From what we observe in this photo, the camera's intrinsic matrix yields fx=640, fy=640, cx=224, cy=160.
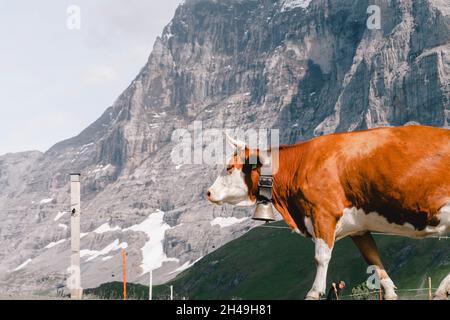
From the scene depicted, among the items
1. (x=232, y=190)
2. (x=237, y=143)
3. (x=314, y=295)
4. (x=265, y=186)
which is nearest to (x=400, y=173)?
(x=314, y=295)

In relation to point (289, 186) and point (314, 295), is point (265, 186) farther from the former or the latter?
point (314, 295)

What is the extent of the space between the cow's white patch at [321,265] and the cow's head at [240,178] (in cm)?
186

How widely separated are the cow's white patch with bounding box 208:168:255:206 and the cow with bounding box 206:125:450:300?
2.65 ft

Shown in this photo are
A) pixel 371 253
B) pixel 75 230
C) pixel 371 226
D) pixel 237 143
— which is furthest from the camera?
pixel 75 230

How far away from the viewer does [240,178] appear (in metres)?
10.6

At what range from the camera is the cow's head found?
10445 mm

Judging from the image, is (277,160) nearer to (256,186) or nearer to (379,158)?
(256,186)

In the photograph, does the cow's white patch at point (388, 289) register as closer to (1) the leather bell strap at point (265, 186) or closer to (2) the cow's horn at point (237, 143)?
(1) the leather bell strap at point (265, 186)

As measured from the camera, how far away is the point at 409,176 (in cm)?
859

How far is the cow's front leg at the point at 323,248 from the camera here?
352 inches

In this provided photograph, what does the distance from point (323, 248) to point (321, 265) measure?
0.24 meters

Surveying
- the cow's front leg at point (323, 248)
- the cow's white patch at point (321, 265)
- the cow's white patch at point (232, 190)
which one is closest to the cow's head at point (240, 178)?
the cow's white patch at point (232, 190)
